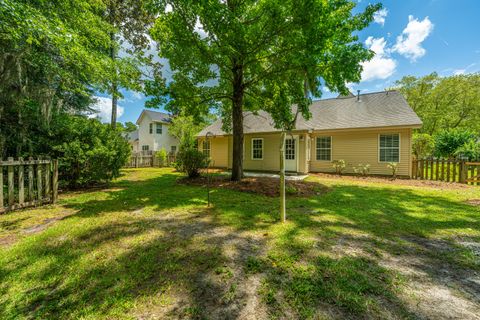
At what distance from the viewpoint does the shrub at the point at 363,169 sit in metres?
11.3

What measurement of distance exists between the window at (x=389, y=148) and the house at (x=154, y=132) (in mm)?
21633

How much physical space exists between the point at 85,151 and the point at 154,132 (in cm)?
1971

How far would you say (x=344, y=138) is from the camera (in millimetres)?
12328

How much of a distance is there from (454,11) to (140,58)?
13.4 m

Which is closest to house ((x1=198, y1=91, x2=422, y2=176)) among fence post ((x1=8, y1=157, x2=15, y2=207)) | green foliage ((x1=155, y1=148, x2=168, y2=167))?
green foliage ((x1=155, y1=148, x2=168, y2=167))

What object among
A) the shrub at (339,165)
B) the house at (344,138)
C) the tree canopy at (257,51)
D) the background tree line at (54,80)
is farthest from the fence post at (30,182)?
the shrub at (339,165)

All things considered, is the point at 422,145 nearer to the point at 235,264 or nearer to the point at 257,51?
the point at 257,51

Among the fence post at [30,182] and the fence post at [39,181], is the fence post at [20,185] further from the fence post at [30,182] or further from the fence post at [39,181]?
the fence post at [39,181]

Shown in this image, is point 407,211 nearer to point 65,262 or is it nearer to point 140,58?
point 65,262

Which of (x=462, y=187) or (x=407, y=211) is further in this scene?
(x=462, y=187)

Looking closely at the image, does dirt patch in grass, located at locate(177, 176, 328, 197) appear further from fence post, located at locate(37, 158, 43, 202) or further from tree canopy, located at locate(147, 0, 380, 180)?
fence post, located at locate(37, 158, 43, 202)

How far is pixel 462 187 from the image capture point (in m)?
7.98

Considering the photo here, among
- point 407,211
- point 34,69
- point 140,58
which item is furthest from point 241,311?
point 140,58

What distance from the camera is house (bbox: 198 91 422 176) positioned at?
10906 millimetres
